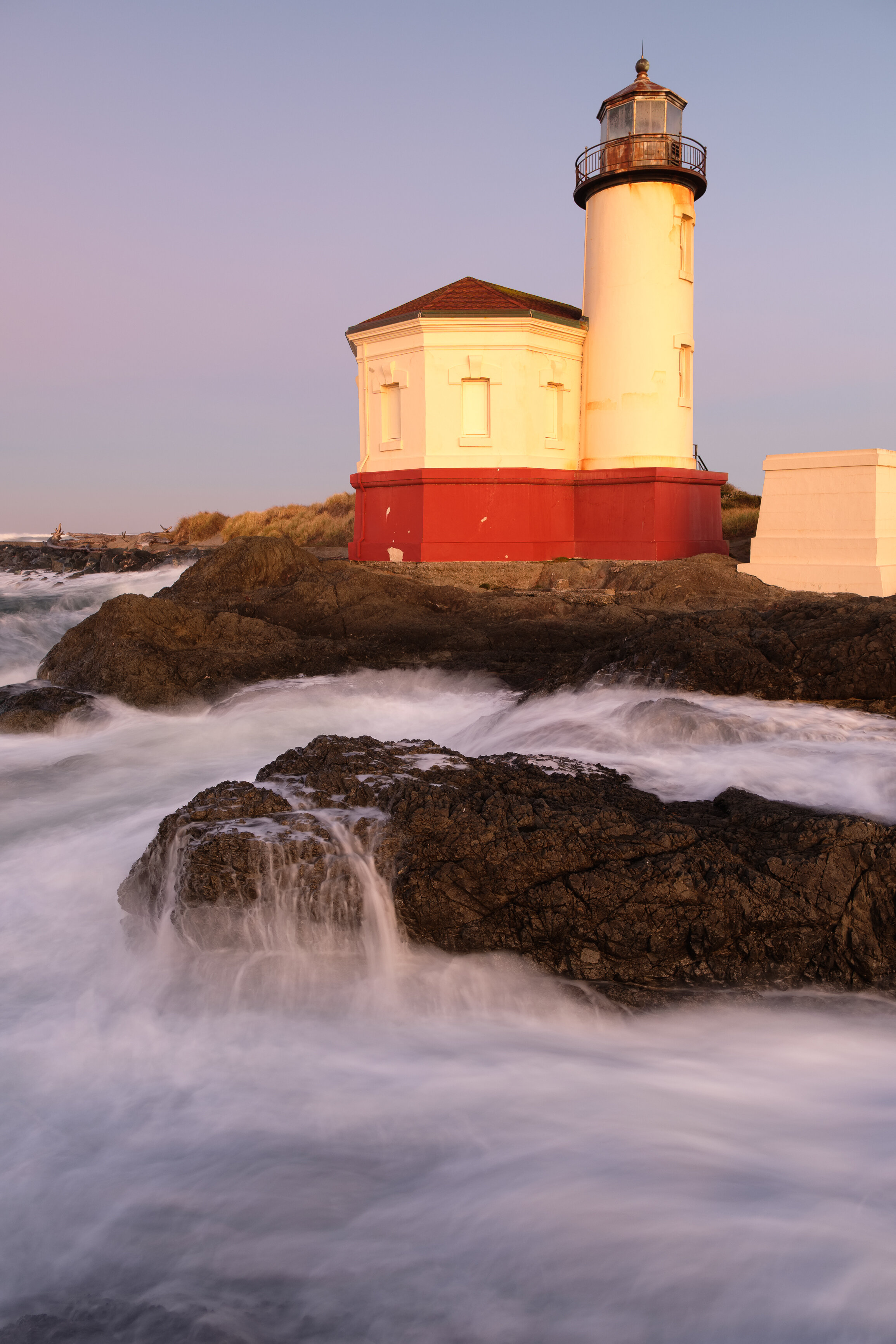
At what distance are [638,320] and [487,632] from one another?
312 inches

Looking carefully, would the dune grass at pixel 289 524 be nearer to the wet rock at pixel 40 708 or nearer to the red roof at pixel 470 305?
the red roof at pixel 470 305

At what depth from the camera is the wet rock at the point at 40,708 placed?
Answer: 7.36m

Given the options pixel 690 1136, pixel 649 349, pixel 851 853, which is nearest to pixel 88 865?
pixel 690 1136

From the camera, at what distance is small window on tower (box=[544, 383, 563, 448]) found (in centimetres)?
1555

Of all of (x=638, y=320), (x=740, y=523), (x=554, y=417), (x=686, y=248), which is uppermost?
(x=686, y=248)

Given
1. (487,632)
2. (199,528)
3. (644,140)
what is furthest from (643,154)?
(199,528)

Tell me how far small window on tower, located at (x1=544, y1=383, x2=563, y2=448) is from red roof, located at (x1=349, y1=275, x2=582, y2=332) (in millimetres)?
1197

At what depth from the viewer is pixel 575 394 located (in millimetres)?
15938

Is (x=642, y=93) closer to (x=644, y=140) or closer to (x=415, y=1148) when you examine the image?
(x=644, y=140)

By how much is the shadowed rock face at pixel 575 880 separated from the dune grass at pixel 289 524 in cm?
2131

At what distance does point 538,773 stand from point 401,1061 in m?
1.56

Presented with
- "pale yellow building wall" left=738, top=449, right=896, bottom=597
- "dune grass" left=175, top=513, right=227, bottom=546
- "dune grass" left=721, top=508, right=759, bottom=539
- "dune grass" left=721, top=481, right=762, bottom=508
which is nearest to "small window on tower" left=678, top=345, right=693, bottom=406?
"pale yellow building wall" left=738, top=449, right=896, bottom=597

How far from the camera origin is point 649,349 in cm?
1520

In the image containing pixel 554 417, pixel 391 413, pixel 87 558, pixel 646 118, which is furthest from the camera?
pixel 87 558
